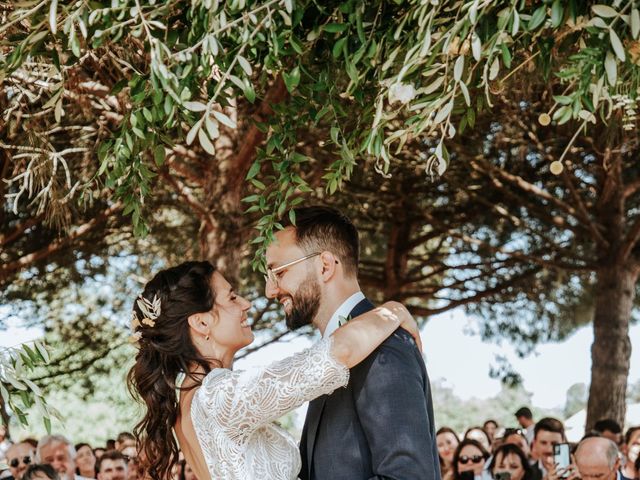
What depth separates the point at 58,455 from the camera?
7.51 meters

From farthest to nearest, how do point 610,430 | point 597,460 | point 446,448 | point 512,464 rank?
point 446,448 < point 610,430 < point 512,464 < point 597,460

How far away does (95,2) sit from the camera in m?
2.35

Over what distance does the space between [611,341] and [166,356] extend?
29.6ft

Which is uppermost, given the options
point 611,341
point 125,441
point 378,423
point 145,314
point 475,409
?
point 475,409

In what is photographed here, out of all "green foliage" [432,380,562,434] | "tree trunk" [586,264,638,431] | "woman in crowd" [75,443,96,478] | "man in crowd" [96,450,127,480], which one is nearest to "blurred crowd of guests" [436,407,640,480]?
"tree trunk" [586,264,638,431]

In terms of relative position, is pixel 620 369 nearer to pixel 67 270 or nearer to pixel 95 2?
pixel 67 270

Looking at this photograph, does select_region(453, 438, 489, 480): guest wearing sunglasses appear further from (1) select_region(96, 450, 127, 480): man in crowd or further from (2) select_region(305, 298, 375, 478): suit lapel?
(2) select_region(305, 298, 375, 478): suit lapel

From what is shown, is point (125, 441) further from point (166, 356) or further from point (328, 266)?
point (328, 266)

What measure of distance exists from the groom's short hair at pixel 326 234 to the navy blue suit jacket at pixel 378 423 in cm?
16

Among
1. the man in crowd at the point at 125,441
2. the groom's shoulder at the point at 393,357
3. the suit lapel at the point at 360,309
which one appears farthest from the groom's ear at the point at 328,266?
the man in crowd at the point at 125,441

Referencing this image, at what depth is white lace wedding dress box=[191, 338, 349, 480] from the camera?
252cm

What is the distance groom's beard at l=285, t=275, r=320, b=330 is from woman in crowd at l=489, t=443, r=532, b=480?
467 centimetres

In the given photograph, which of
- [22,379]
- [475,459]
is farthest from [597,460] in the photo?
[22,379]

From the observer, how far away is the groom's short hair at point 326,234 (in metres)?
2.87
